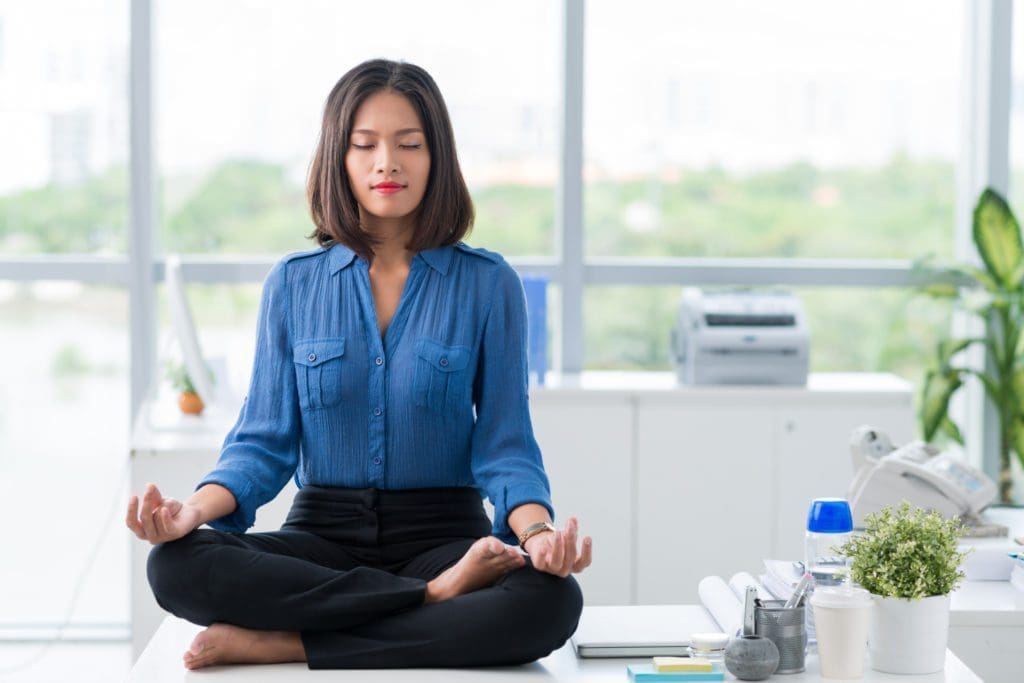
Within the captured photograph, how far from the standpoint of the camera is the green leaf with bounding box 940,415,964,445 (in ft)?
13.8

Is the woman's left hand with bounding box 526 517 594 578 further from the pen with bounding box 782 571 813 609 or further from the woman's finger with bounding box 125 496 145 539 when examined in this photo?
the woman's finger with bounding box 125 496 145 539

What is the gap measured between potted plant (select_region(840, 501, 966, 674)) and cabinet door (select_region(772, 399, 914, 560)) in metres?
1.84

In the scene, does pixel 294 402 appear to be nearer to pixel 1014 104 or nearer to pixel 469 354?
pixel 469 354

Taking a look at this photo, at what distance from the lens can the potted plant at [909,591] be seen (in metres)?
2.02

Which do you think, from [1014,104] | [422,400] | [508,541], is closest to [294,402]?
[422,400]

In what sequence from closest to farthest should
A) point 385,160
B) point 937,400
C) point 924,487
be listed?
point 385,160 → point 924,487 → point 937,400

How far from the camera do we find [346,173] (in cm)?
250

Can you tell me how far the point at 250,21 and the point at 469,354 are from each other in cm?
224

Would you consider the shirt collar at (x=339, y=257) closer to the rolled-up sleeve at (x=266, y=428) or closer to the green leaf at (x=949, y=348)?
the rolled-up sleeve at (x=266, y=428)

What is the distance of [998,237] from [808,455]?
0.93 metres

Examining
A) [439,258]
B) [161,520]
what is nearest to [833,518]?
[439,258]

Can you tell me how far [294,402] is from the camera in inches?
96.3

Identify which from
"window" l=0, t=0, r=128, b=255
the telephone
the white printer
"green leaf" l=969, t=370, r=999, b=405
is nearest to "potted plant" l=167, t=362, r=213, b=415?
"window" l=0, t=0, r=128, b=255

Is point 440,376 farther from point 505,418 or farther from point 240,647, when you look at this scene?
point 240,647
